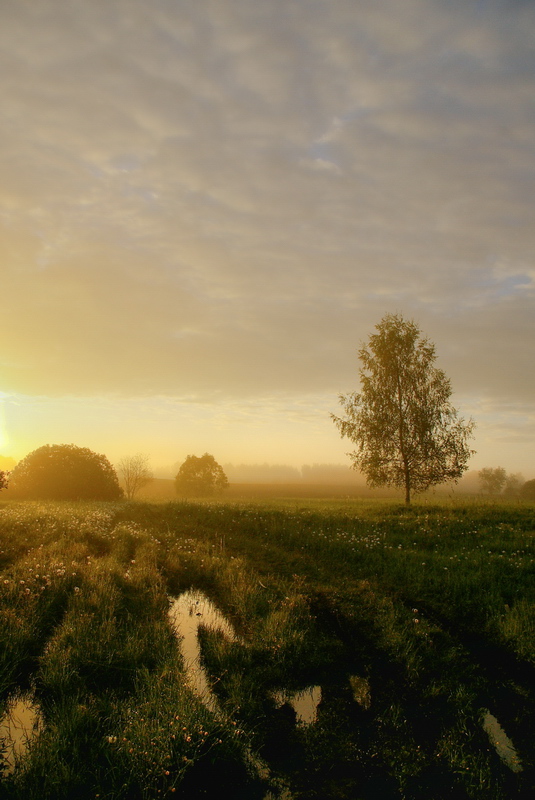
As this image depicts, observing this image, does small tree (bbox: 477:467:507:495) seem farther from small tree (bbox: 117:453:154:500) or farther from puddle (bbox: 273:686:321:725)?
puddle (bbox: 273:686:321:725)

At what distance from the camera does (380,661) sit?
7.79 m

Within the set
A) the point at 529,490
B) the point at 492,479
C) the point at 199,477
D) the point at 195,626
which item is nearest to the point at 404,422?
the point at 195,626

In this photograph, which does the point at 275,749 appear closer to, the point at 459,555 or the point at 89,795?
the point at 89,795

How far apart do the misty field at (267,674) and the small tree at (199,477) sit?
1727 inches

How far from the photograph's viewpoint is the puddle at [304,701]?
20.1ft

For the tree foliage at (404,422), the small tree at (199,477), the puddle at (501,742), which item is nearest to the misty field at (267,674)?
the puddle at (501,742)

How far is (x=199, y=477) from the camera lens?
2285 inches

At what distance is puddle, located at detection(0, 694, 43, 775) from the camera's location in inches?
201

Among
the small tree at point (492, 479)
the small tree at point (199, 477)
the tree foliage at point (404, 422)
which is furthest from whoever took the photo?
the small tree at point (492, 479)

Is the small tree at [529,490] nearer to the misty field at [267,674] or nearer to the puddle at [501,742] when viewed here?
the misty field at [267,674]

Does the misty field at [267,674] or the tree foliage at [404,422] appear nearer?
the misty field at [267,674]

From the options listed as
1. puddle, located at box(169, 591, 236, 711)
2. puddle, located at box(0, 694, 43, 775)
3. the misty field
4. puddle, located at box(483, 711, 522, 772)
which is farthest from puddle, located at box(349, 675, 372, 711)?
puddle, located at box(0, 694, 43, 775)

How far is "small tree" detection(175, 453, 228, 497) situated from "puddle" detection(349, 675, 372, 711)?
2042 inches

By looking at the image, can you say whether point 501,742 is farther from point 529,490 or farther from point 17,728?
point 529,490
